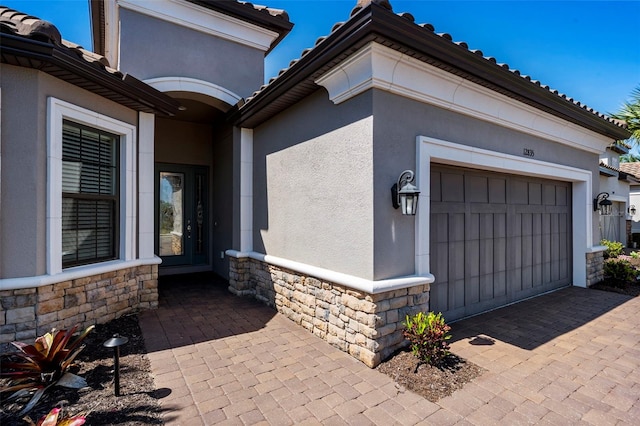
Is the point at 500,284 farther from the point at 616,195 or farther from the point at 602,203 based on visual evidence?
the point at 616,195

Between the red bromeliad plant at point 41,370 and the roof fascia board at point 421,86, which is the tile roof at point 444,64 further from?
the red bromeliad plant at point 41,370

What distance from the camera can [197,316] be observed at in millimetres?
5473

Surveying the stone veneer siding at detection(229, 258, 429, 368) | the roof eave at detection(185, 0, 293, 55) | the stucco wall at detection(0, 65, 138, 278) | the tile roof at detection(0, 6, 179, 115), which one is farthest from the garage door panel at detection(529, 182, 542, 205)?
the stucco wall at detection(0, 65, 138, 278)

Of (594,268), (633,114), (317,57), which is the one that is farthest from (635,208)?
(317,57)

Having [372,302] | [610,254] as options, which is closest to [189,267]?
[372,302]

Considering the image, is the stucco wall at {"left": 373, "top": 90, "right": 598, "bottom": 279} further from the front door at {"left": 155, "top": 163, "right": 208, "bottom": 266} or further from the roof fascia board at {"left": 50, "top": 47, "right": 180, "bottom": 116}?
the front door at {"left": 155, "top": 163, "right": 208, "bottom": 266}

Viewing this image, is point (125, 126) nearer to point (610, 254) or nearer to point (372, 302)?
point (372, 302)

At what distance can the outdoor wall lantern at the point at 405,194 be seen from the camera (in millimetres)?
3738

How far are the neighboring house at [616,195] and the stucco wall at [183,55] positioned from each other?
13443mm

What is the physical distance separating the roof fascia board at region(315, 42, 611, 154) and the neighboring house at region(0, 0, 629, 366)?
25 mm

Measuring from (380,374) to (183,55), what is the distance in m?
7.07

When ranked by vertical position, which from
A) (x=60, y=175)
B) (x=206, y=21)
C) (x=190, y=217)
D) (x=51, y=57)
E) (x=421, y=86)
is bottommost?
(x=190, y=217)

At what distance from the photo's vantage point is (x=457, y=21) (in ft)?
19.5

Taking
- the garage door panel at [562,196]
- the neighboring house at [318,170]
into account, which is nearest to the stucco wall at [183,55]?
the neighboring house at [318,170]
